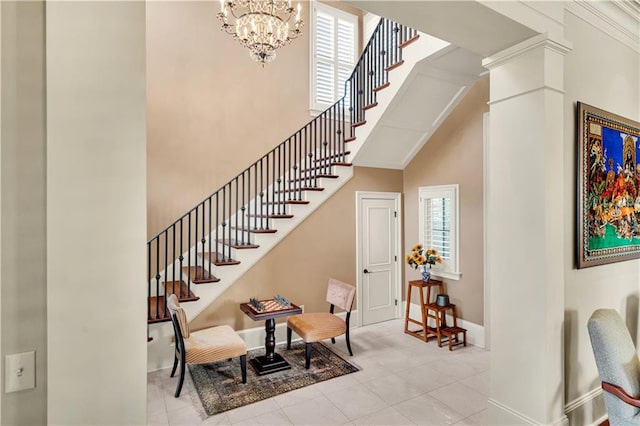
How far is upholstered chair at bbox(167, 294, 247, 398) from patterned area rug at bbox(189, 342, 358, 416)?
0.18 metres

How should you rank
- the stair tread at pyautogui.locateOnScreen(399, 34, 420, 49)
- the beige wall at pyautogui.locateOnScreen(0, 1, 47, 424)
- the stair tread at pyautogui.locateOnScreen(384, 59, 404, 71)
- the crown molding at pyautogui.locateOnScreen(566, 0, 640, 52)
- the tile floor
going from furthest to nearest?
1. the stair tread at pyautogui.locateOnScreen(384, 59, 404, 71)
2. the stair tread at pyautogui.locateOnScreen(399, 34, 420, 49)
3. the tile floor
4. the crown molding at pyautogui.locateOnScreen(566, 0, 640, 52)
5. the beige wall at pyautogui.locateOnScreen(0, 1, 47, 424)

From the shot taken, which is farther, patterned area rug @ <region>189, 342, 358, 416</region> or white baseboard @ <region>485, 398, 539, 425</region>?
patterned area rug @ <region>189, 342, 358, 416</region>

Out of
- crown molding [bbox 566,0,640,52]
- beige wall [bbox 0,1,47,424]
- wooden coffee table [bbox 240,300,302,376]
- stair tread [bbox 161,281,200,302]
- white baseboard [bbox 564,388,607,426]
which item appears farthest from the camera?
stair tread [bbox 161,281,200,302]

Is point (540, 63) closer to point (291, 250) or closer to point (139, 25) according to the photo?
point (139, 25)

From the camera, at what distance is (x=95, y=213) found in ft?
3.49

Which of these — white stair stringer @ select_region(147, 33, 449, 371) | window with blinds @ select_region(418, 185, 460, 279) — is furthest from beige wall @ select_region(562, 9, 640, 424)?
window with blinds @ select_region(418, 185, 460, 279)

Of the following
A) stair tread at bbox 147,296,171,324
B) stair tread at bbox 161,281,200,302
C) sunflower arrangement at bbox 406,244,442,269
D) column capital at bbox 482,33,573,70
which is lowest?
stair tread at bbox 147,296,171,324

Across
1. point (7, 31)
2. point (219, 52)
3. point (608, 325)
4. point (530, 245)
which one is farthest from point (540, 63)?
point (219, 52)

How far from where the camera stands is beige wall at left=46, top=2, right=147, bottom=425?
1.03 m

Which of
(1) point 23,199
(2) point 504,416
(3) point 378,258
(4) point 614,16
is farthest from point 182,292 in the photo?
(4) point 614,16

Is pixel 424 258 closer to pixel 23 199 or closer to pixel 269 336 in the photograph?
pixel 269 336

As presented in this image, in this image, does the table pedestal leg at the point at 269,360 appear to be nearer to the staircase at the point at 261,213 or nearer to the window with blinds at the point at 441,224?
the staircase at the point at 261,213

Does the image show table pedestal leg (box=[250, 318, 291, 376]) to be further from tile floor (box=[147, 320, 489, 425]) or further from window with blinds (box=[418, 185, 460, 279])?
window with blinds (box=[418, 185, 460, 279])

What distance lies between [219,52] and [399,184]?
11.3ft
